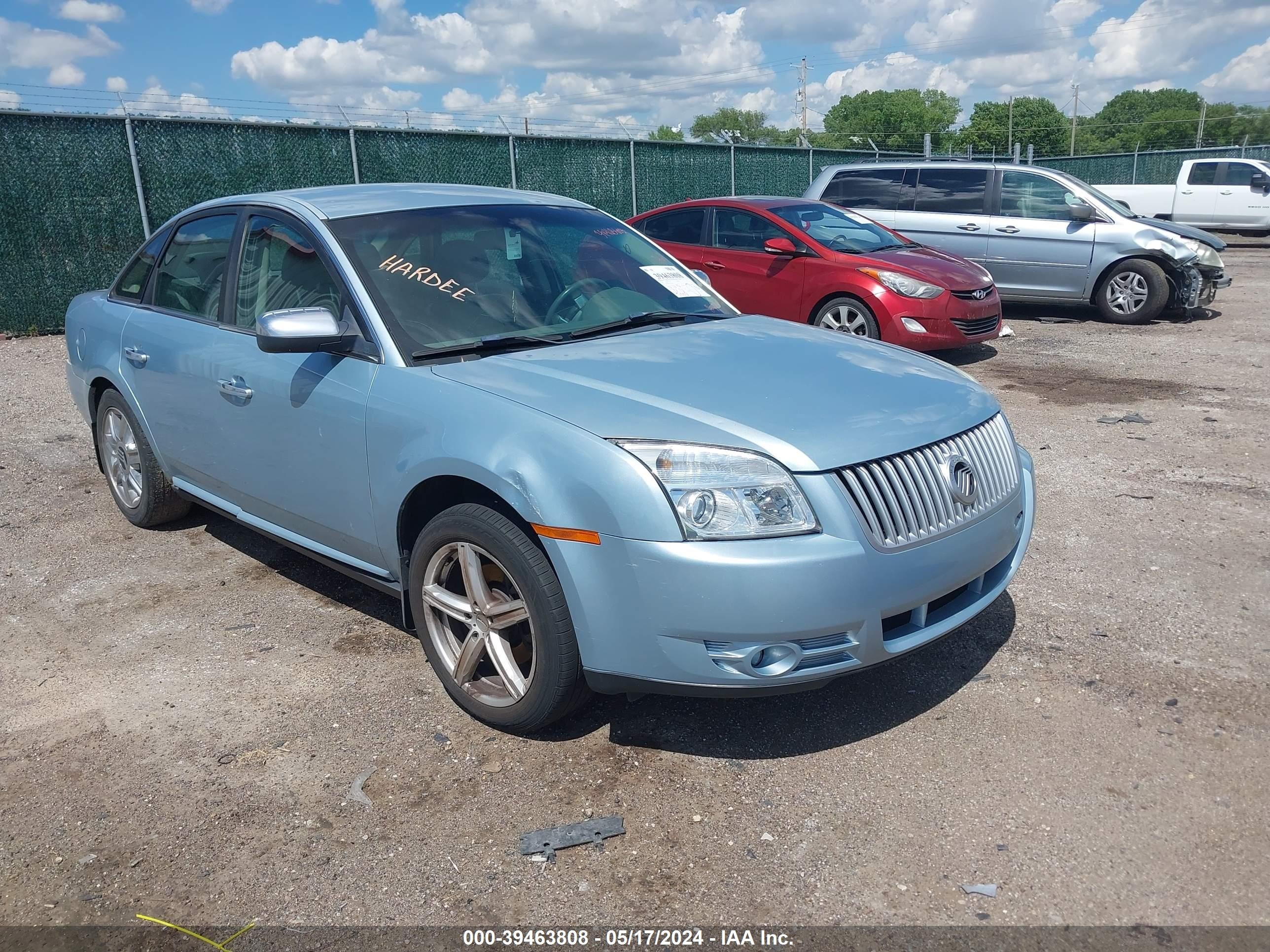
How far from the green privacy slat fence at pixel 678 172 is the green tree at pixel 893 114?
105446 millimetres

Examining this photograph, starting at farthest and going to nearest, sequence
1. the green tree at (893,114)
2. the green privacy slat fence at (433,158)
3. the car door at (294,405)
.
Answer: the green tree at (893,114) < the green privacy slat fence at (433,158) < the car door at (294,405)

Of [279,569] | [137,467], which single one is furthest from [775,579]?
[137,467]

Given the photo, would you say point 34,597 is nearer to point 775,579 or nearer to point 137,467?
point 137,467

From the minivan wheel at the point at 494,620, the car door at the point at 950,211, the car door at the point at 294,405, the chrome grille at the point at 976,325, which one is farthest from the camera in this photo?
the car door at the point at 950,211

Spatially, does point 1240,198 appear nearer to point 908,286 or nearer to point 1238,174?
point 1238,174

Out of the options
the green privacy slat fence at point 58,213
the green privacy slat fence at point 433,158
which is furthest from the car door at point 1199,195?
the green privacy slat fence at point 58,213

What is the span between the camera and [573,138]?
54.3ft

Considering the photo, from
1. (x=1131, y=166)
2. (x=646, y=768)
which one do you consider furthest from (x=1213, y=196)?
(x=646, y=768)

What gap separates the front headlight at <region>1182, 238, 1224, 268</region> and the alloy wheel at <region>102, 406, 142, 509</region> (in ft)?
35.4

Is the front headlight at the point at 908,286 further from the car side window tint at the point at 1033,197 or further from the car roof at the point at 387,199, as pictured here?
the car roof at the point at 387,199

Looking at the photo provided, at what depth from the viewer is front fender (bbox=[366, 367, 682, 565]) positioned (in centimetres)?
278

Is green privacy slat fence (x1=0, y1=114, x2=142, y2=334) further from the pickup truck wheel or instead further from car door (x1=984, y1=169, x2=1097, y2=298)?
the pickup truck wheel

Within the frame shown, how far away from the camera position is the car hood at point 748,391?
2904 mm

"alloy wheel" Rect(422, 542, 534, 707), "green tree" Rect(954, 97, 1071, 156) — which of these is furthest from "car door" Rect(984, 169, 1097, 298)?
"green tree" Rect(954, 97, 1071, 156)
